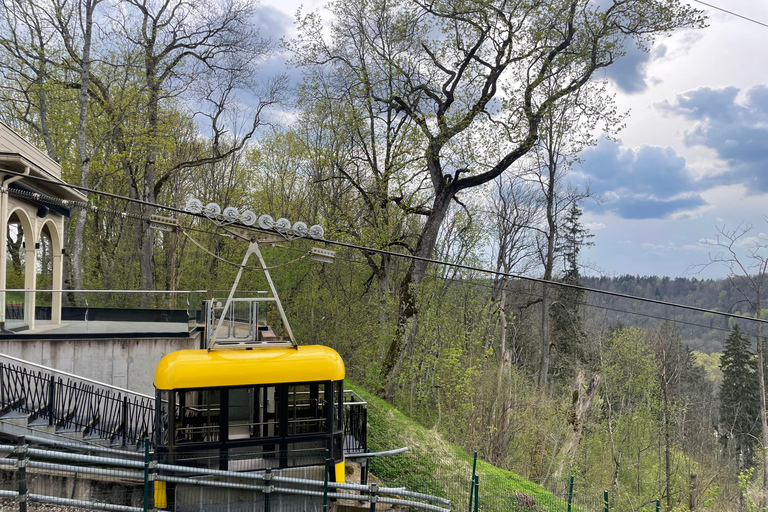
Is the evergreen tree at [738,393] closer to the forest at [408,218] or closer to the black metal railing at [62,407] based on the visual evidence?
the forest at [408,218]

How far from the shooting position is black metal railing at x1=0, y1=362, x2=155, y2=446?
10227mm

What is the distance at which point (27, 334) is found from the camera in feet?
41.5

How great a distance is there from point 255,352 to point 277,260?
1781 centimetres

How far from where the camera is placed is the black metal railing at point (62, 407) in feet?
33.6

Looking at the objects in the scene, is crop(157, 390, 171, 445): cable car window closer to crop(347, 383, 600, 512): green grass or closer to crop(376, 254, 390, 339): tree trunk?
crop(347, 383, 600, 512): green grass

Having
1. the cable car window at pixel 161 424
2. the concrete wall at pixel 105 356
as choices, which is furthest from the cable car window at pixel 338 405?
the concrete wall at pixel 105 356

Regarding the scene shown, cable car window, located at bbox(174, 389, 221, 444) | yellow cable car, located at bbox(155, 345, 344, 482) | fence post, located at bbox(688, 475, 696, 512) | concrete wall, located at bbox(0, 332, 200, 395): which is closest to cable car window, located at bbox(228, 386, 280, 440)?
yellow cable car, located at bbox(155, 345, 344, 482)

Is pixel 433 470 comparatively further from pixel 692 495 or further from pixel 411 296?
pixel 692 495

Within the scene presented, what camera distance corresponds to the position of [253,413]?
29.8ft

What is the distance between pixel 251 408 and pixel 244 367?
A: 0.80 meters

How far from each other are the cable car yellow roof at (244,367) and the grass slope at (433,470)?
4.33 metres

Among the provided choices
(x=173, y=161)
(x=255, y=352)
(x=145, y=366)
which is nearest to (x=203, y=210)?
(x=255, y=352)

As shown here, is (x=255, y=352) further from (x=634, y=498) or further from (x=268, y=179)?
(x=268, y=179)

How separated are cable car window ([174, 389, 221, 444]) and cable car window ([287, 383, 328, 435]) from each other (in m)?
1.34
